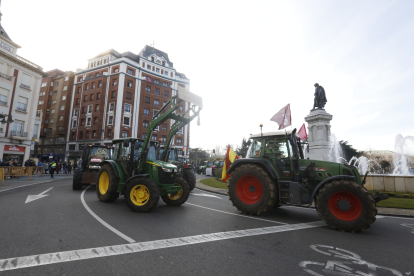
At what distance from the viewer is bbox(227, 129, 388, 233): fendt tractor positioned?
15.8 ft

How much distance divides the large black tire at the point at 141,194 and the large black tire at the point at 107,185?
47.0 inches

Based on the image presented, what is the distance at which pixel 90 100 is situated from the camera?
46.8 metres

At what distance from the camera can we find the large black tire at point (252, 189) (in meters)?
5.85

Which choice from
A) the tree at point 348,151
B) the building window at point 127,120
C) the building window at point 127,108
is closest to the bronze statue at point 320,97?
the tree at point 348,151

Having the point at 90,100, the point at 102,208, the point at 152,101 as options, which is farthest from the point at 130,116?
the point at 102,208

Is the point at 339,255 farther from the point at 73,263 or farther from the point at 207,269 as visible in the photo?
the point at 73,263

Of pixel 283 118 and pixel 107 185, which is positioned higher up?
pixel 283 118

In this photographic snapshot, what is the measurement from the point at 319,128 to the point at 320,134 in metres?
0.51

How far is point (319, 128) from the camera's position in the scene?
17.0m

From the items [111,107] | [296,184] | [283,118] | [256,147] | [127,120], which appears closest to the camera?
[296,184]

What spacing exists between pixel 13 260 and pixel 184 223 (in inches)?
121

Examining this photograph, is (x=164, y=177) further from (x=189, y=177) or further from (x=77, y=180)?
(x=77, y=180)

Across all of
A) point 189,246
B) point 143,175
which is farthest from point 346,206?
point 143,175

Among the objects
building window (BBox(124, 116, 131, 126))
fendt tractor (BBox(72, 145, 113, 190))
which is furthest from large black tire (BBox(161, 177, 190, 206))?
building window (BBox(124, 116, 131, 126))
